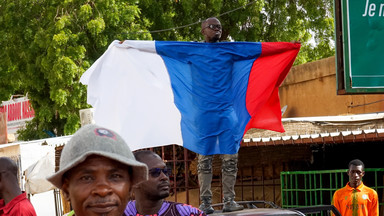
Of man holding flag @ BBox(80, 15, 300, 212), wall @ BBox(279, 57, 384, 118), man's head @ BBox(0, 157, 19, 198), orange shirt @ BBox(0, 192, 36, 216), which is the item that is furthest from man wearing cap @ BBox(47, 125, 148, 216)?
wall @ BBox(279, 57, 384, 118)

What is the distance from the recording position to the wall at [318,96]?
50.3 feet

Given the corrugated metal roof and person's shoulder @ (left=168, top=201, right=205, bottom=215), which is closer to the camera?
person's shoulder @ (left=168, top=201, right=205, bottom=215)

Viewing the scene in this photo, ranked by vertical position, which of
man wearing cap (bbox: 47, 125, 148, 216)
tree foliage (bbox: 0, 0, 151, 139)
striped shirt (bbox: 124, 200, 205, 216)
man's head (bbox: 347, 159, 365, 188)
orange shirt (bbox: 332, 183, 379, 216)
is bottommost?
orange shirt (bbox: 332, 183, 379, 216)

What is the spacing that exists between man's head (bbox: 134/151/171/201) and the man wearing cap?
6.23 ft

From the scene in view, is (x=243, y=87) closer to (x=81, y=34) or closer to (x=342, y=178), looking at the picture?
(x=342, y=178)

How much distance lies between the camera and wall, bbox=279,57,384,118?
50.3 feet

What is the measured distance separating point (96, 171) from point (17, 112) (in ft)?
83.5

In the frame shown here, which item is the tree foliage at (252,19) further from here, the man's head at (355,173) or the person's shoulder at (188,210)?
the person's shoulder at (188,210)

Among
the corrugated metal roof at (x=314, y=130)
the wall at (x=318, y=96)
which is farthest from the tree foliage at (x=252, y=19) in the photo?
the corrugated metal roof at (x=314, y=130)

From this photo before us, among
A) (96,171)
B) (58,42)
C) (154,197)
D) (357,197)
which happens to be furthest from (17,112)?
(96,171)

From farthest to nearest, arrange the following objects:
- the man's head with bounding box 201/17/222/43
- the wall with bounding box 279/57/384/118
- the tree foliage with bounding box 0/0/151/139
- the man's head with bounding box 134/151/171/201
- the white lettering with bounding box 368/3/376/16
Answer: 1. the tree foliage with bounding box 0/0/151/139
2. the wall with bounding box 279/57/384/118
3. the man's head with bounding box 201/17/222/43
4. the white lettering with bounding box 368/3/376/16
5. the man's head with bounding box 134/151/171/201

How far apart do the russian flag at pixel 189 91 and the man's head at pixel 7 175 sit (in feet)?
7.45

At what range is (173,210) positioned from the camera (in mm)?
3910

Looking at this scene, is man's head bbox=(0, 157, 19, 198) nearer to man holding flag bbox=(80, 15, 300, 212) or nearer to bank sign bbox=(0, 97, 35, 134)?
man holding flag bbox=(80, 15, 300, 212)
